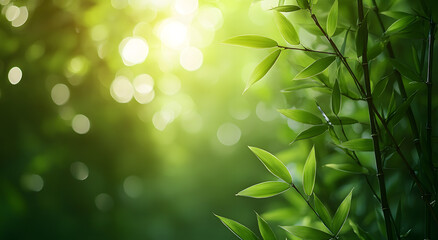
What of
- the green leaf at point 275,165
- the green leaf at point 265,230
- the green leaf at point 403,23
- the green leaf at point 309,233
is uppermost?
the green leaf at point 403,23

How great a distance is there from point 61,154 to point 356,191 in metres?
1.06

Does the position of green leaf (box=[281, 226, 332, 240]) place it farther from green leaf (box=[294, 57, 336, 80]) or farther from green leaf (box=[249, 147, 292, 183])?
green leaf (box=[294, 57, 336, 80])

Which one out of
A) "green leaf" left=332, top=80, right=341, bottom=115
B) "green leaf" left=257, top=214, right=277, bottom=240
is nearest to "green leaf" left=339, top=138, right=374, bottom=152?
"green leaf" left=332, top=80, right=341, bottom=115

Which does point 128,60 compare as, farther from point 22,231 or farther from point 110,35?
point 22,231

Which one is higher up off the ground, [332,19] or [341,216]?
[332,19]

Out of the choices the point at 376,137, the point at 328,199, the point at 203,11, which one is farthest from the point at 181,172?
the point at 376,137

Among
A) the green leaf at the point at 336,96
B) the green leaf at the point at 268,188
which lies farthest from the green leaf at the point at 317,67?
the green leaf at the point at 268,188

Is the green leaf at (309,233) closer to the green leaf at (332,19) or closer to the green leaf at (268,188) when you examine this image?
the green leaf at (268,188)

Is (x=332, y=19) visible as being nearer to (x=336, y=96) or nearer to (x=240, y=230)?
(x=336, y=96)

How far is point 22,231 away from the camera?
1290mm

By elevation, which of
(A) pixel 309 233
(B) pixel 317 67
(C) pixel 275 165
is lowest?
(A) pixel 309 233

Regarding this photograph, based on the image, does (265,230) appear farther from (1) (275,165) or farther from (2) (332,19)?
(2) (332,19)

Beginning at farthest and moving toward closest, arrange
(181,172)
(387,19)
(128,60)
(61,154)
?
(181,172)
(128,60)
(61,154)
(387,19)

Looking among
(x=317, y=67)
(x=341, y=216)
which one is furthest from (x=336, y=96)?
(x=341, y=216)
